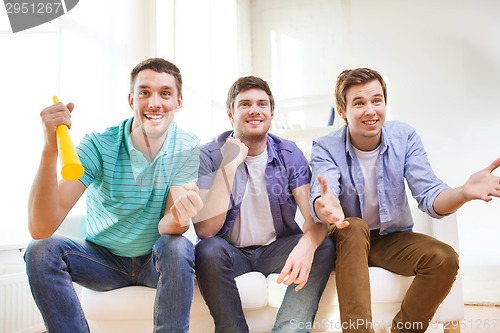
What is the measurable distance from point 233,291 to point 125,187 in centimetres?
37

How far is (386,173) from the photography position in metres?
1.27

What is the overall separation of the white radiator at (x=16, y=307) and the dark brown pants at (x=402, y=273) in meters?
1.02

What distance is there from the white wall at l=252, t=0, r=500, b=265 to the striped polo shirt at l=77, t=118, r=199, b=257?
2.07 metres

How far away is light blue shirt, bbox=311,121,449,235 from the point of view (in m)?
1.23

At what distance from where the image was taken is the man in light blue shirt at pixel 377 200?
3.43 ft

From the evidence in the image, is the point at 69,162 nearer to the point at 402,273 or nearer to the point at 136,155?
the point at 136,155

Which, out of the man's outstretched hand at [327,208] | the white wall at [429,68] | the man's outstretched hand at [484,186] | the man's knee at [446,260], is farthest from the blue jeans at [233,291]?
the white wall at [429,68]

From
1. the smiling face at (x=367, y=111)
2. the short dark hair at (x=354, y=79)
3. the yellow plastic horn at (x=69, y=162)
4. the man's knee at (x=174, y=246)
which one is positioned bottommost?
the man's knee at (x=174, y=246)

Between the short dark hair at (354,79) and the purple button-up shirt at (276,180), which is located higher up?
the short dark hair at (354,79)

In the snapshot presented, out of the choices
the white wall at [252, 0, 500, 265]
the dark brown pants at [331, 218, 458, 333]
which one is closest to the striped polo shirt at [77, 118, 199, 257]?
the dark brown pants at [331, 218, 458, 333]

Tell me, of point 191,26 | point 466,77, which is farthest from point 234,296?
point 466,77

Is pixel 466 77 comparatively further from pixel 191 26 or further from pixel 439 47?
pixel 191 26

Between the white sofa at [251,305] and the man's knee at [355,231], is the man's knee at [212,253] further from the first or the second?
the man's knee at [355,231]

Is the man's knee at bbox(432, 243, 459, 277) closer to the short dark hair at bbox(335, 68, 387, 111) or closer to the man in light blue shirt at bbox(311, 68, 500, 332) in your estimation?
the man in light blue shirt at bbox(311, 68, 500, 332)
